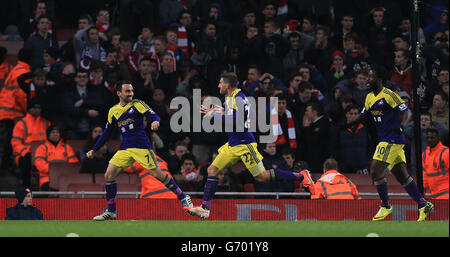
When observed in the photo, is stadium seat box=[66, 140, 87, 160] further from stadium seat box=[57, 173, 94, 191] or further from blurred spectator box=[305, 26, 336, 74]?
blurred spectator box=[305, 26, 336, 74]

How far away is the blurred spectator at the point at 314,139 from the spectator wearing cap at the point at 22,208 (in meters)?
5.85

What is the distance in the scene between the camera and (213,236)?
12.3 metres

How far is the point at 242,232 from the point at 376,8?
11355 mm

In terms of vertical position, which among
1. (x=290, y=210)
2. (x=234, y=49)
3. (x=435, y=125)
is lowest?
(x=290, y=210)

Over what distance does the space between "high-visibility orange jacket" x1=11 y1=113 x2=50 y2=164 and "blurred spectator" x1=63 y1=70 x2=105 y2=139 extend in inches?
21.9

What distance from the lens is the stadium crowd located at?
757 inches

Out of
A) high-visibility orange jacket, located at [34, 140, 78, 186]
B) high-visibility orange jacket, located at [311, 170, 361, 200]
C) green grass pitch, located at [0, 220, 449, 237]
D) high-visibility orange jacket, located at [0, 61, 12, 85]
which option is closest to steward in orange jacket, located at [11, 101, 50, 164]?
high-visibility orange jacket, located at [34, 140, 78, 186]

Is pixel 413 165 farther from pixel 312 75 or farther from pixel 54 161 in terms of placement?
pixel 54 161

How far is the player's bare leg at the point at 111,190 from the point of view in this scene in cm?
1509

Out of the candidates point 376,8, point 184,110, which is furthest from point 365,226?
point 376,8

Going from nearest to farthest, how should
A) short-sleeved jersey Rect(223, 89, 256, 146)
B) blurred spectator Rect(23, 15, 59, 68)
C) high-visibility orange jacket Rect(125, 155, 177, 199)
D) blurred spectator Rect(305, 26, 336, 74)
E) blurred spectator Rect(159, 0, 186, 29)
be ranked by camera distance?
short-sleeved jersey Rect(223, 89, 256, 146) → high-visibility orange jacket Rect(125, 155, 177, 199) → blurred spectator Rect(23, 15, 59, 68) → blurred spectator Rect(305, 26, 336, 74) → blurred spectator Rect(159, 0, 186, 29)

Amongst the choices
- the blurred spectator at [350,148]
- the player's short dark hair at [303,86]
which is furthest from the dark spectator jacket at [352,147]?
the player's short dark hair at [303,86]

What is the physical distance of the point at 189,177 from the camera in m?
18.2

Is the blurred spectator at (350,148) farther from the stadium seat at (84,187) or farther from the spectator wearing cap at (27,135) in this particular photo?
the spectator wearing cap at (27,135)
